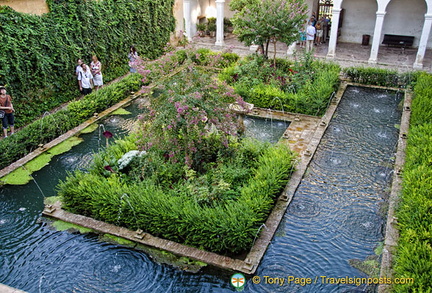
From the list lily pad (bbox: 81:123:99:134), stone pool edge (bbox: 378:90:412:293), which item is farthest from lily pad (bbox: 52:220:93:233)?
stone pool edge (bbox: 378:90:412:293)

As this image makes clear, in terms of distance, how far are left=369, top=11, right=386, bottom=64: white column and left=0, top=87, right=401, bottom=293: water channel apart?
27.8 ft

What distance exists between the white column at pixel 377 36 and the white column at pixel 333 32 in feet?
5.10

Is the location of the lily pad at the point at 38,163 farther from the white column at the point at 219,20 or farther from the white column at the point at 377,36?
the white column at the point at 377,36

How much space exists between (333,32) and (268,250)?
13238mm

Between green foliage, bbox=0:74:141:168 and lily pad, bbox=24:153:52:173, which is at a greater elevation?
green foliage, bbox=0:74:141:168

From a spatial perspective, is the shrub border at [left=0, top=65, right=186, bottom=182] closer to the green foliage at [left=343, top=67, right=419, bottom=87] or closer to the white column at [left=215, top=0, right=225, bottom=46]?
the green foliage at [left=343, top=67, right=419, bottom=87]

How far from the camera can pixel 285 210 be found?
791 centimetres

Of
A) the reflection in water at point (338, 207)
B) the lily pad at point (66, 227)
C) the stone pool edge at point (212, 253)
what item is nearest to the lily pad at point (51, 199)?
the stone pool edge at point (212, 253)

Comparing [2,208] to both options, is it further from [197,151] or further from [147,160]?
[197,151]

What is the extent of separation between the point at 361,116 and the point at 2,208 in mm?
9634

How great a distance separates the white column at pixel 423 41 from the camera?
15.9m

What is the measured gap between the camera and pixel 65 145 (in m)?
10.6

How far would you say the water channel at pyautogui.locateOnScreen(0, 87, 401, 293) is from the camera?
634 cm

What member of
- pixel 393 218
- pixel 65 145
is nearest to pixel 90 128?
pixel 65 145
